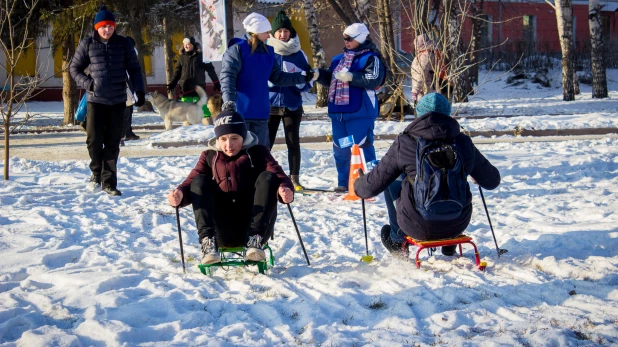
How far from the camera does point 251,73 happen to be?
7.43m

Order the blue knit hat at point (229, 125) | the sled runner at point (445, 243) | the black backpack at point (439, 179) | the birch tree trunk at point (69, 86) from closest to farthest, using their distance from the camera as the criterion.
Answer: the black backpack at point (439, 179) → the sled runner at point (445, 243) → the blue knit hat at point (229, 125) → the birch tree trunk at point (69, 86)

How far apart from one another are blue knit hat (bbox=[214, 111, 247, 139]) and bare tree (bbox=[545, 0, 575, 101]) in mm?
15908

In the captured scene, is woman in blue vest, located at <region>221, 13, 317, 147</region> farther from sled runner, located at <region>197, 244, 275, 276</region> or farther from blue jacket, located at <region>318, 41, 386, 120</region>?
sled runner, located at <region>197, 244, 275, 276</region>

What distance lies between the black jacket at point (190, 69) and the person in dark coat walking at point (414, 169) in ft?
33.6

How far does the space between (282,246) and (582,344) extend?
2.80 metres

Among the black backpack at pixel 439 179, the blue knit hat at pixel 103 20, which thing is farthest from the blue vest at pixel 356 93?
the black backpack at pixel 439 179

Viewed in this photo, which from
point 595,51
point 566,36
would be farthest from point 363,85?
point 595,51

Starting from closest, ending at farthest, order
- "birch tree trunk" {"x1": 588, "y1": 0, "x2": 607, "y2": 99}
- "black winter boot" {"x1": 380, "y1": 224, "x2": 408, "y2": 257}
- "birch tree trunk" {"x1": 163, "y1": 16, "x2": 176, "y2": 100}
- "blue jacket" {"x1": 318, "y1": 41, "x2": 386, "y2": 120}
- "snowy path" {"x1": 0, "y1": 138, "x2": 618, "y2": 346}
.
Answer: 1. "snowy path" {"x1": 0, "y1": 138, "x2": 618, "y2": 346}
2. "black winter boot" {"x1": 380, "y1": 224, "x2": 408, "y2": 257}
3. "blue jacket" {"x1": 318, "y1": 41, "x2": 386, "y2": 120}
4. "birch tree trunk" {"x1": 588, "y1": 0, "x2": 607, "y2": 99}
5. "birch tree trunk" {"x1": 163, "y1": 16, "x2": 176, "y2": 100}

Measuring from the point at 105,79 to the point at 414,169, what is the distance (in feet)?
13.6

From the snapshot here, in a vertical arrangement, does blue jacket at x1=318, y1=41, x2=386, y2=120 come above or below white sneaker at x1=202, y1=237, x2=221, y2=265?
above

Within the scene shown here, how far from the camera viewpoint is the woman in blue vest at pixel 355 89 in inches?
302

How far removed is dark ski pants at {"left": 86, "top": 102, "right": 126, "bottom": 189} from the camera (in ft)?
25.9

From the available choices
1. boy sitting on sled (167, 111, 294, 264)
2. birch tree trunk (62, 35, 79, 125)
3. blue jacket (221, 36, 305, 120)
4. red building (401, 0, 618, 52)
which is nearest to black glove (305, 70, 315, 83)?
blue jacket (221, 36, 305, 120)

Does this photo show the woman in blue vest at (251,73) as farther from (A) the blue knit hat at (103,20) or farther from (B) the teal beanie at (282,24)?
(A) the blue knit hat at (103,20)
